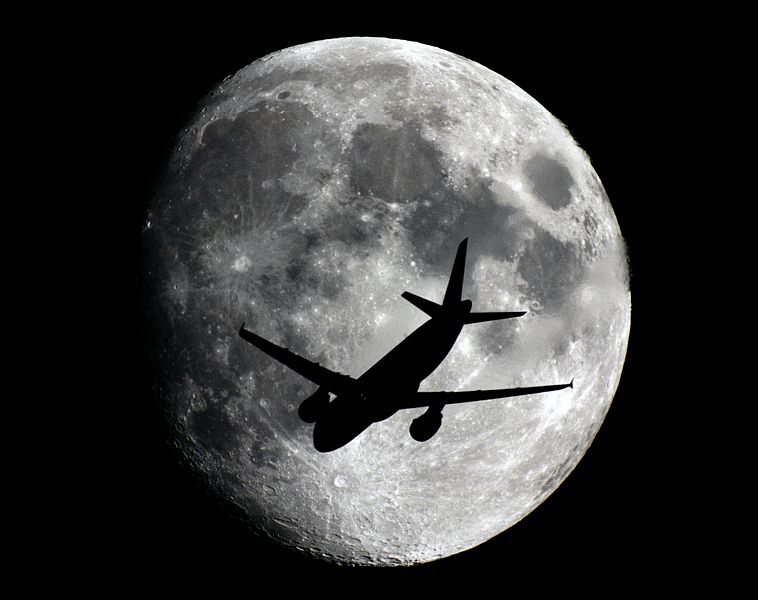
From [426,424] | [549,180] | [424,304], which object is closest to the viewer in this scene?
[424,304]

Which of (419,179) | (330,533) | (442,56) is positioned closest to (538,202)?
(419,179)

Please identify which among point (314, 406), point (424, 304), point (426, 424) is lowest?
point (314, 406)

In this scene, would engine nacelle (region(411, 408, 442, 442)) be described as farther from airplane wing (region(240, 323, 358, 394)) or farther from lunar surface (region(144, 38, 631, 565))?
airplane wing (region(240, 323, 358, 394))

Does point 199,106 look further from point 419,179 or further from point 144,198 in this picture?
point 419,179

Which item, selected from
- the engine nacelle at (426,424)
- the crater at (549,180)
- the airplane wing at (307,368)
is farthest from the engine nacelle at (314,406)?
the crater at (549,180)

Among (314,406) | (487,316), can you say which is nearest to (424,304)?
(487,316)

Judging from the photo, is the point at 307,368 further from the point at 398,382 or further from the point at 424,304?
the point at 424,304

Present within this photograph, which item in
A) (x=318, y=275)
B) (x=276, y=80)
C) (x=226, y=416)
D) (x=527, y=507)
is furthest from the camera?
(x=527, y=507)

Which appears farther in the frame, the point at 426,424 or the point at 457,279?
the point at 426,424
